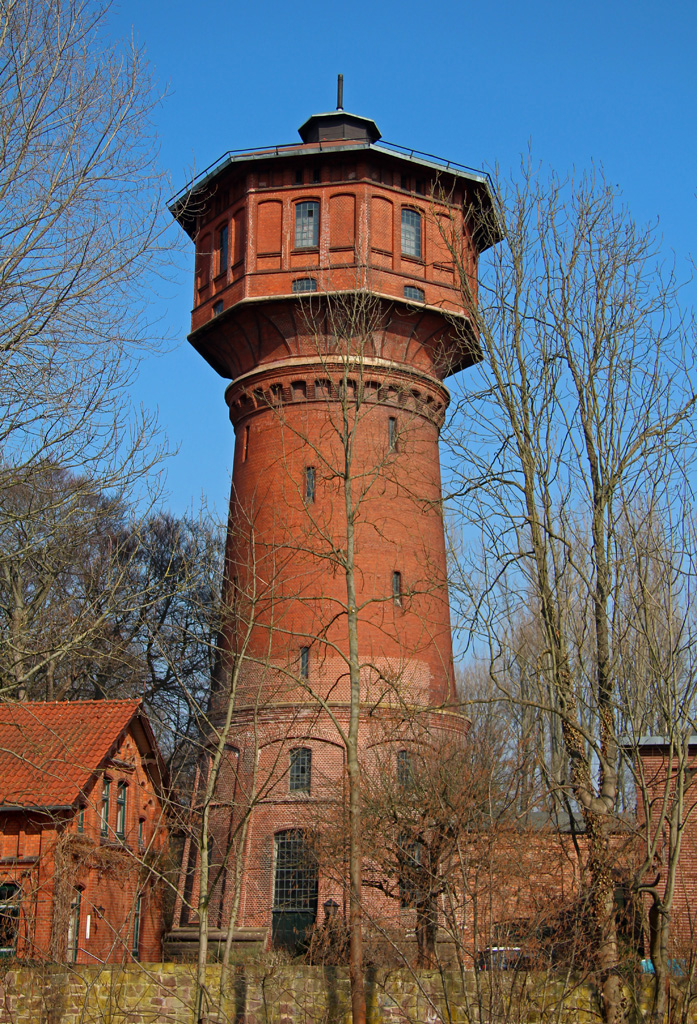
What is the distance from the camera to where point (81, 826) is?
17.9 metres

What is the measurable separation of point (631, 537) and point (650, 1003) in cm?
369

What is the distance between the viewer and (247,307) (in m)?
20.9

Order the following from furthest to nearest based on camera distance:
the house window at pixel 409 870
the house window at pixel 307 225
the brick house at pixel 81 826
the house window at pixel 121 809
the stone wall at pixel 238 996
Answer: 1. the house window at pixel 307 225
2. the house window at pixel 121 809
3. the brick house at pixel 81 826
4. the house window at pixel 409 870
5. the stone wall at pixel 238 996

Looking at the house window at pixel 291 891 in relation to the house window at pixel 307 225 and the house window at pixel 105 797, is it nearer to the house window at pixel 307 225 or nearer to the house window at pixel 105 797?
the house window at pixel 105 797

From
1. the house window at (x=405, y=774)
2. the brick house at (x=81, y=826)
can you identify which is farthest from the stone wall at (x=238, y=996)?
the house window at (x=405, y=774)

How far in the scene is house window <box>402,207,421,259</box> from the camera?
70.4 feet

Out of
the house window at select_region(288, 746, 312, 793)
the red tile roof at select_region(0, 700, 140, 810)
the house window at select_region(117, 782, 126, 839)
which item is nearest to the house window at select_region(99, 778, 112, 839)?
the house window at select_region(117, 782, 126, 839)

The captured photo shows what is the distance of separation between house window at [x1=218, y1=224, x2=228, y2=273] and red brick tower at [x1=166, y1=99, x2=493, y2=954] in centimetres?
5

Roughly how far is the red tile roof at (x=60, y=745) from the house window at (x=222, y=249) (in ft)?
30.5

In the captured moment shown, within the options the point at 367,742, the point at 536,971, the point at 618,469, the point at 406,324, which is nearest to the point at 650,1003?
the point at 536,971

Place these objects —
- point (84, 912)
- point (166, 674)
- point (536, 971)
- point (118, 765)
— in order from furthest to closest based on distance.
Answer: point (166, 674) < point (118, 765) < point (84, 912) < point (536, 971)

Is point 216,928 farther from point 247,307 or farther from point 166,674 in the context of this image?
point 166,674

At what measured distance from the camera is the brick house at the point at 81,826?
1509 cm

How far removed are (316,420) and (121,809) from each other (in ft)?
28.1
